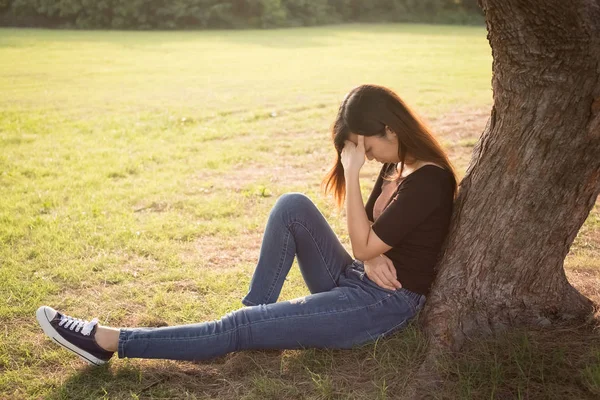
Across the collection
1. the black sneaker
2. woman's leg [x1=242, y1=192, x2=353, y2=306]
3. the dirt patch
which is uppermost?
woman's leg [x1=242, y1=192, x2=353, y2=306]

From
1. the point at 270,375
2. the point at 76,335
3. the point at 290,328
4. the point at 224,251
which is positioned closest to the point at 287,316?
the point at 290,328

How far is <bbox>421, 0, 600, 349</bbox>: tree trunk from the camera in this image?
2.73m

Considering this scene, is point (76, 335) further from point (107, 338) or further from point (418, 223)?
point (418, 223)

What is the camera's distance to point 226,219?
5977mm

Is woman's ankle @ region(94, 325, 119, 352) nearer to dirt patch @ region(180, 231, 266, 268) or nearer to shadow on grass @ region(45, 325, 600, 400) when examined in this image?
shadow on grass @ region(45, 325, 600, 400)

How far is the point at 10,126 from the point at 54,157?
7.22ft

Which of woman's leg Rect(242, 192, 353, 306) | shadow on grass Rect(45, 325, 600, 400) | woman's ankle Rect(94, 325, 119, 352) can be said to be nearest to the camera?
shadow on grass Rect(45, 325, 600, 400)

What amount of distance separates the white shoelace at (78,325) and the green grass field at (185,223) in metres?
0.26

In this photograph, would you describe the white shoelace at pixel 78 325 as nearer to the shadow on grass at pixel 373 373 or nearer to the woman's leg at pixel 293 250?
the shadow on grass at pixel 373 373

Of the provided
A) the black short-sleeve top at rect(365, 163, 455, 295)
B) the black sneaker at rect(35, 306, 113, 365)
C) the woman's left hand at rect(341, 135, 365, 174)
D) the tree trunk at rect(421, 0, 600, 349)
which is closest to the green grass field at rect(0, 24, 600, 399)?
the black sneaker at rect(35, 306, 113, 365)

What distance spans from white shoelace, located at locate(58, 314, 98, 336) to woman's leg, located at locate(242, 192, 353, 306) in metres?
0.85

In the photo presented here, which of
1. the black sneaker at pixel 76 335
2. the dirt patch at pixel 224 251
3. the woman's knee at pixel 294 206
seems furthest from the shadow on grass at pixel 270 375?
the dirt patch at pixel 224 251

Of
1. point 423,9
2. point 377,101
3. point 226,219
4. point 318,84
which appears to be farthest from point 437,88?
point 423,9

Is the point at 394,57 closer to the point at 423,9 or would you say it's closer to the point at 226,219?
the point at 226,219
